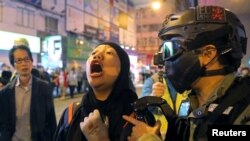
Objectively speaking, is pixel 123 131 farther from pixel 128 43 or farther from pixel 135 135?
pixel 128 43

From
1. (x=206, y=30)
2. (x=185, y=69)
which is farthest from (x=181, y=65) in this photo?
(x=206, y=30)

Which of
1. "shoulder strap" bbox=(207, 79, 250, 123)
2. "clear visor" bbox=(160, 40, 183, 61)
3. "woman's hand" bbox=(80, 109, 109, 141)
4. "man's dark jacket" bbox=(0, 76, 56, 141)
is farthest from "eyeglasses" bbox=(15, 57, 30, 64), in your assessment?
"shoulder strap" bbox=(207, 79, 250, 123)

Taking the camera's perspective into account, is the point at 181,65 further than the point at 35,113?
No

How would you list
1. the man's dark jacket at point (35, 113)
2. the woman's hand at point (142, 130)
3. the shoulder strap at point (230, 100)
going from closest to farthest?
the shoulder strap at point (230, 100) < the woman's hand at point (142, 130) < the man's dark jacket at point (35, 113)

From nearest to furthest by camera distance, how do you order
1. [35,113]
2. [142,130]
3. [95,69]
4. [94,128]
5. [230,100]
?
[230,100]
[142,130]
[94,128]
[95,69]
[35,113]

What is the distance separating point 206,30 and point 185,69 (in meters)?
0.17

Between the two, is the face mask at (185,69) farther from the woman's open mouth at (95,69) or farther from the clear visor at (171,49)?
the woman's open mouth at (95,69)

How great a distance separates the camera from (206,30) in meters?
1.24

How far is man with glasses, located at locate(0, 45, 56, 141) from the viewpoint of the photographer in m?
2.31

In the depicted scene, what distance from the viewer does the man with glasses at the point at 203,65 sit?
1149 mm

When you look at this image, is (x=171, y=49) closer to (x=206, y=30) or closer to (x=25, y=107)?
(x=206, y=30)

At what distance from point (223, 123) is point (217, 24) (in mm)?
388

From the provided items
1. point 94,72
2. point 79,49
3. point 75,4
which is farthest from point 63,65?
point 94,72

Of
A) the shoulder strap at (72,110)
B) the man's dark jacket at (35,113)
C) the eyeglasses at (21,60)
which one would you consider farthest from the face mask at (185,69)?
the eyeglasses at (21,60)
